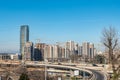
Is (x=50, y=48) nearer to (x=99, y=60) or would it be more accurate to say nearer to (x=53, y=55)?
(x=53, y=55)

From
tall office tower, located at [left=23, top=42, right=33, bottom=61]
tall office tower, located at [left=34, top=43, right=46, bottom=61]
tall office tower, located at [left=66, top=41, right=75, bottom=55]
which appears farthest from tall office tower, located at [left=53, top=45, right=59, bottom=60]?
tall office tower, located at [left=23, top=42, right=33, bottom=61]

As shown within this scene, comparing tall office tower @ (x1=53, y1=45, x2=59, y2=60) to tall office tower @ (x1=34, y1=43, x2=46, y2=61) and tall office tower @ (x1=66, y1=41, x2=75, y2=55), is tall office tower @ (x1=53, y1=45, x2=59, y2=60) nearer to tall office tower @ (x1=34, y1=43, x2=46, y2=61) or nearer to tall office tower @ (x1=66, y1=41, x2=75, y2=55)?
tall office tower @ (x1=66, y1=41, x2=75, y2=55)

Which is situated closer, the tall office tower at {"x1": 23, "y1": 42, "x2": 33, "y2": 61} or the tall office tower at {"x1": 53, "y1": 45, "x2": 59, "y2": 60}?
the tall office tower at {"x1": 53, "y1": 45, "x2": 59, "y2": 60}

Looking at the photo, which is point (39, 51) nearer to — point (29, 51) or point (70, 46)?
point (29, 51)

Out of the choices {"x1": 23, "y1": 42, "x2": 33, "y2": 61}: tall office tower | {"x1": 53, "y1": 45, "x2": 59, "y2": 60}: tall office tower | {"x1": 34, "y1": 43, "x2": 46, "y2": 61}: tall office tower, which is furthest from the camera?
{"x1": 23, "y1": 42, "x2": 33, "y2": 61}: tall office tower

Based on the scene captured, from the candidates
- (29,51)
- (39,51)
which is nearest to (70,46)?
(39,51)

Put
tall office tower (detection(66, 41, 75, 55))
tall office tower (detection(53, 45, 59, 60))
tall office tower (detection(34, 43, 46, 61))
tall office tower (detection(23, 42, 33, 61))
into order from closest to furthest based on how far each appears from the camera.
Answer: tall office tower (detection(66, 41, 75, 55)) → tall office tower (detection(34, 43, 46, 61)) → tall office tower (detection(53, 45, 59, 60)) → tall office tower (detection(23, 42, 33, 61))

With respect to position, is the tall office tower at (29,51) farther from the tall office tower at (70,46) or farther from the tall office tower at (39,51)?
the tall office tower at (70,46)

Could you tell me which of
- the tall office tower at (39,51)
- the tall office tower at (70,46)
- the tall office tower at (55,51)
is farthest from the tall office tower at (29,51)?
the tall office tower at (70,46)

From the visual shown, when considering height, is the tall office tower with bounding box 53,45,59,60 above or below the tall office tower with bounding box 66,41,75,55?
below

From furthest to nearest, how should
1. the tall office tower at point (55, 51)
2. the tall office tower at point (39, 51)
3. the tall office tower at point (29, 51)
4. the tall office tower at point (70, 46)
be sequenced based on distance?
1. the tall office tower at point (29, 51)
2. the tall office tower at point (55, 51)
3. the tall office tower at point (39, 51)
4. the tall office tower at point (70, 46)

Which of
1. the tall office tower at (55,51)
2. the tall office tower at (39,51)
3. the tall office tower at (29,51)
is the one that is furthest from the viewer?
the tall office tower at (29,51)
